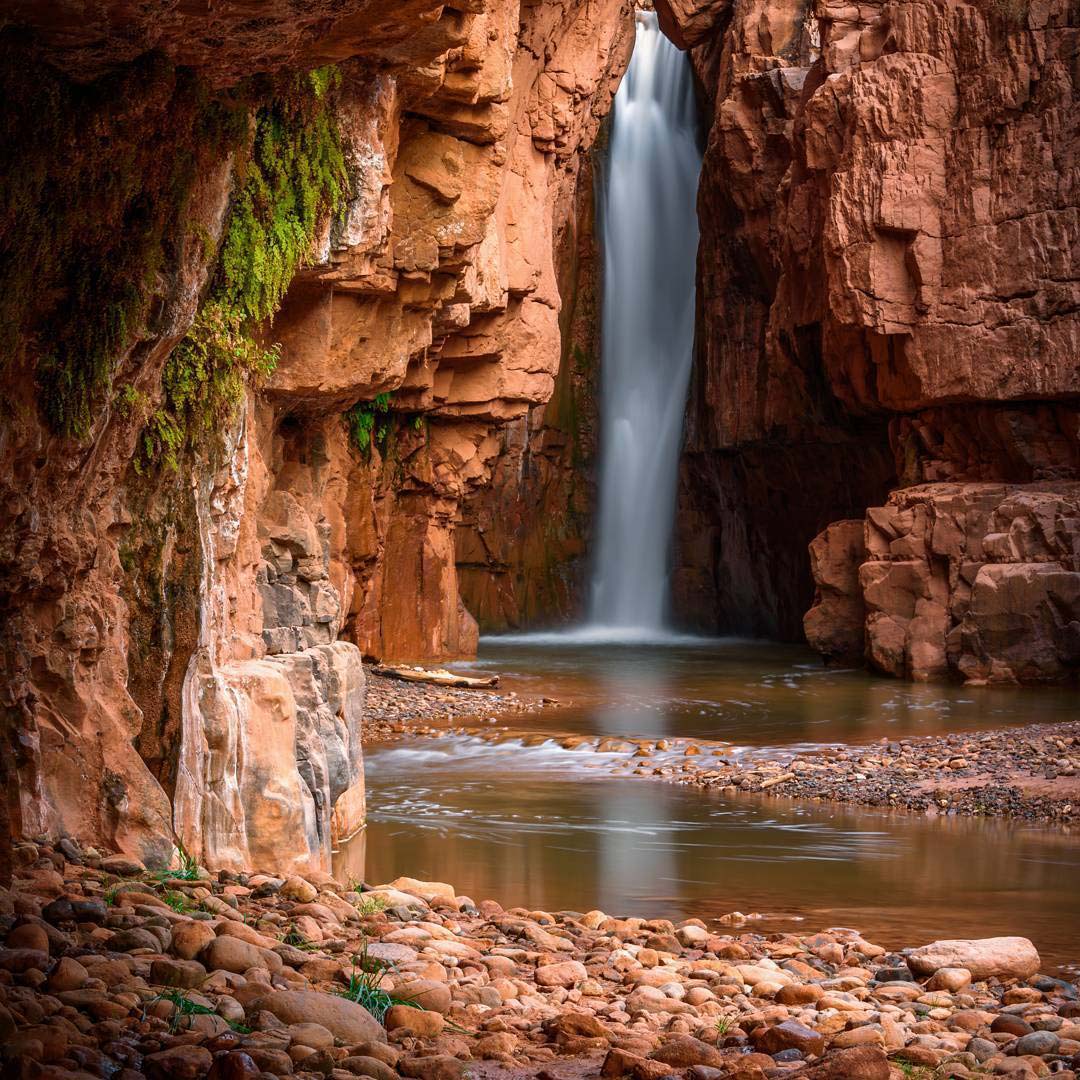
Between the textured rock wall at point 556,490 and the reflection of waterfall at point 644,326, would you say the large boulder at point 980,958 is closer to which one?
the textured rock wall at point 556,490

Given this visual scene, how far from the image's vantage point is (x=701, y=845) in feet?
36.0

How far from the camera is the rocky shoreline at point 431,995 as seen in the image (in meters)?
3.81

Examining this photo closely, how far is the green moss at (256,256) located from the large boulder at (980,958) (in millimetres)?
4855

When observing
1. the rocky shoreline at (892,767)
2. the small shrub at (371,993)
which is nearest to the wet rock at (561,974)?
the small shrub at (371,993)

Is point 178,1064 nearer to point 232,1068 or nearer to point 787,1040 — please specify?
point 232,1068

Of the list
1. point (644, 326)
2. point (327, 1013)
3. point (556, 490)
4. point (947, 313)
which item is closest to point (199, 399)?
point (327, 1013)

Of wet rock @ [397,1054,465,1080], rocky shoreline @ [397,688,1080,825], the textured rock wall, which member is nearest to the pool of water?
rocky shoreline @ [397,688,1080,825]

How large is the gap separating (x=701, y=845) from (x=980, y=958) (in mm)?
4366

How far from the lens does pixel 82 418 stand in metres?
5.74

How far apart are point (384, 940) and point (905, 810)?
7.88m

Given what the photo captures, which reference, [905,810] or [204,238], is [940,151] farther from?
[204,238]

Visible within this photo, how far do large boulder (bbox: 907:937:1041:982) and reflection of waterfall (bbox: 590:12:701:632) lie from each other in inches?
1257

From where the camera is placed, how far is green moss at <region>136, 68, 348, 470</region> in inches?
316

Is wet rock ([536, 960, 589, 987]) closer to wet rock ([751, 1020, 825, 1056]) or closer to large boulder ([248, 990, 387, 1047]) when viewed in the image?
wet rock ([751, 1020, 825, 1056])
